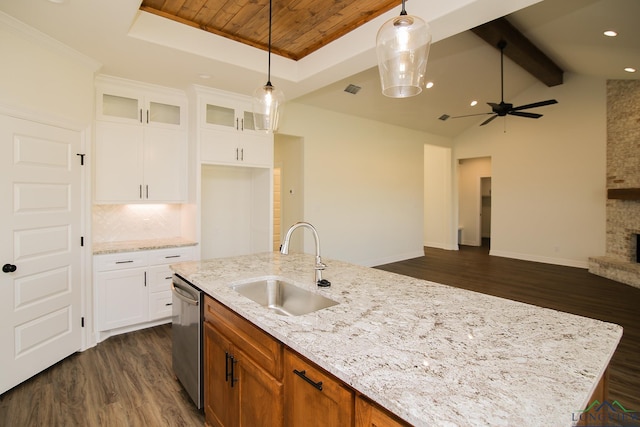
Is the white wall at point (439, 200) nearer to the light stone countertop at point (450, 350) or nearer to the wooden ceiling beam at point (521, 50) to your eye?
the wooden ceiling beam at point (521, 50)

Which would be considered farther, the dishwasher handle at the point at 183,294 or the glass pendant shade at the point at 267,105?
the glass pendant shade at the point at 267,105

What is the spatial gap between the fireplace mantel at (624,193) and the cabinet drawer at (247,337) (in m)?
7.12

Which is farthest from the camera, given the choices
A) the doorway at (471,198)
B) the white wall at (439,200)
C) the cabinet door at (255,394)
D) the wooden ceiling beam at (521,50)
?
the doorway at (471,198)

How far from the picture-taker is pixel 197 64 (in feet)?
10.6

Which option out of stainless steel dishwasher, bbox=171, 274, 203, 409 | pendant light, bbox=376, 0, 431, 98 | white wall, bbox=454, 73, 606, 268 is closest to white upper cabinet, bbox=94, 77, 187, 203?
stainless steel dishwasher, bbox=171, 274, 203, 409

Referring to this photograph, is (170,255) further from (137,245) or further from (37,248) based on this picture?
(37,248)

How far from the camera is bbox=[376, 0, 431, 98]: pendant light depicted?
1470 millimetres

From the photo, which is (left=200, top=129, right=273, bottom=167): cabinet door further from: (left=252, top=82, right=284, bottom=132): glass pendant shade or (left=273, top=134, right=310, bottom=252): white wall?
(left=252, top=82, right=284, bottom=132): glass pendant shade

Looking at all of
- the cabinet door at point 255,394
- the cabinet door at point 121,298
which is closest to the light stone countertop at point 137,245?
the cabinet door at point 121,298

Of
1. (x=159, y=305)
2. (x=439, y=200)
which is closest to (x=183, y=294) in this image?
(x=159, y=305)

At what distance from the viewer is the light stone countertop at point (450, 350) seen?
82 cm

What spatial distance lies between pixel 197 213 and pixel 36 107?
1734mm

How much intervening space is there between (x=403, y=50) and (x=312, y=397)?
1511mm

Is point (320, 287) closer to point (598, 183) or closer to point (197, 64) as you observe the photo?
point (197, 64)
